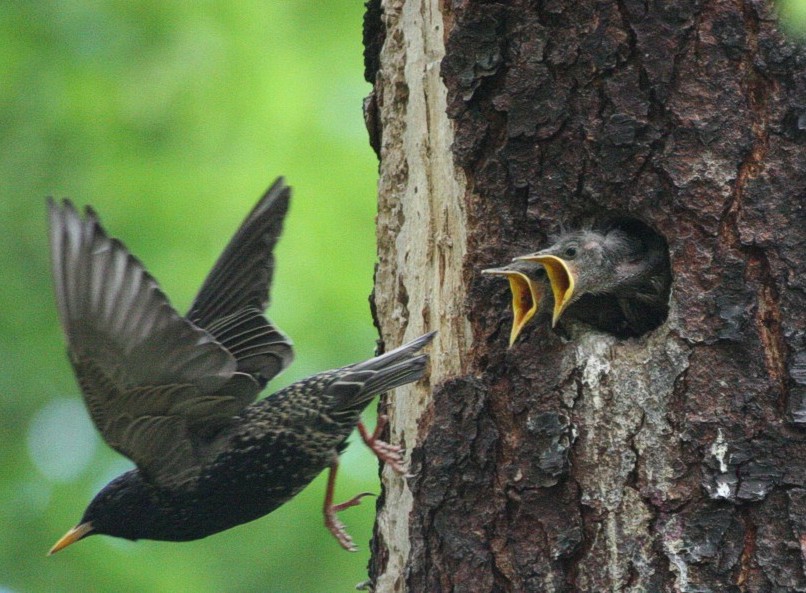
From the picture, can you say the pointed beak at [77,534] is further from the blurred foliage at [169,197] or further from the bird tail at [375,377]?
the blurred foliage at [169,197]

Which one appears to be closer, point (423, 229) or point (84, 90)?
point (423, 229)

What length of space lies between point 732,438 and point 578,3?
4.04 feet

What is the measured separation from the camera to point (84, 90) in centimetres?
653

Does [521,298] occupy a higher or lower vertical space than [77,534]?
higher

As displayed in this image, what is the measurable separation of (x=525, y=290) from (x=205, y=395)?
1336mm

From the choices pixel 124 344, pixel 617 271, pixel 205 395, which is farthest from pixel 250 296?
pixel 617 271

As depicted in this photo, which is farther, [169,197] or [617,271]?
[169,197]

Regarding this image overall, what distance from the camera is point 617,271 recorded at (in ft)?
11.3

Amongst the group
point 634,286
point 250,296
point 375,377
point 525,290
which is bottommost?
point 375,377

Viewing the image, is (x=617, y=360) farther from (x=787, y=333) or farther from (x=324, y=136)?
(x=324, y=136)

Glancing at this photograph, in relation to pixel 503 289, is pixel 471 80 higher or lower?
higher

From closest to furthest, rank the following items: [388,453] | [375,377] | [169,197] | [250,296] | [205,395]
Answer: [388,453], [375,377], [205,395], [250,296], [169,197]

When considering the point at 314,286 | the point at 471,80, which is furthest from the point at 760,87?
the point at 314,286

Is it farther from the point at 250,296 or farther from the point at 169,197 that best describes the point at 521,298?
the point at 169,197
